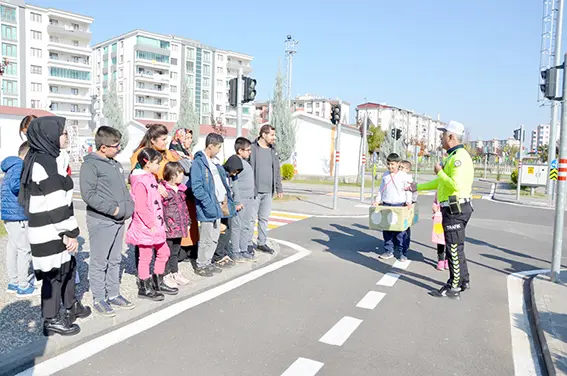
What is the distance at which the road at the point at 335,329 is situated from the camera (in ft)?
12.9

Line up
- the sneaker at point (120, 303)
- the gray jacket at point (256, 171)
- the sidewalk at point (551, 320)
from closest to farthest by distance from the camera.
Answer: the sidewalk at point (551, 320), the sneaker at point (120, 303), the gray jacket at point (256, 171)

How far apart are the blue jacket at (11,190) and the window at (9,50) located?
73.6m

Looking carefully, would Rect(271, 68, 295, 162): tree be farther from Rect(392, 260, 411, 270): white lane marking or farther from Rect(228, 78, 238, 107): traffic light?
Rect(392, 260, 411, 270): white lane marking

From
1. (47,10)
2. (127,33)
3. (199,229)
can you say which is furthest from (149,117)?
(199,229)

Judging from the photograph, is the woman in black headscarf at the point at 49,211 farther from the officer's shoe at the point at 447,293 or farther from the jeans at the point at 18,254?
the officer's shoe at the point at 447,293

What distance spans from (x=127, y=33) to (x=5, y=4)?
58.7 ft

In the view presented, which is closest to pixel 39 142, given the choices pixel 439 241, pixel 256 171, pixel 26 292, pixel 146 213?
pixel 146 213

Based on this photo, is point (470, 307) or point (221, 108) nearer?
point (470, 307)

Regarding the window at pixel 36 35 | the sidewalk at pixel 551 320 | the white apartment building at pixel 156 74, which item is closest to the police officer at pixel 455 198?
the sidewalk at pixel 551 320

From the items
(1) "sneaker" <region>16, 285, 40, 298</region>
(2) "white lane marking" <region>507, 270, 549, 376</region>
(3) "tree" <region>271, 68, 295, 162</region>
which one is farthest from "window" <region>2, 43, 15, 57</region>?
(2) "white lane marking" <region>507, 270, 549, 376</region>

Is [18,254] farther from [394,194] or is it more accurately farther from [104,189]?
[394,194]

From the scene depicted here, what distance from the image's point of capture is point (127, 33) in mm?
77625

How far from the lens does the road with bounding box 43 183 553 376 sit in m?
3.93

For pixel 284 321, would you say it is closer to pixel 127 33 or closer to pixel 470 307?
pixel 470 307
